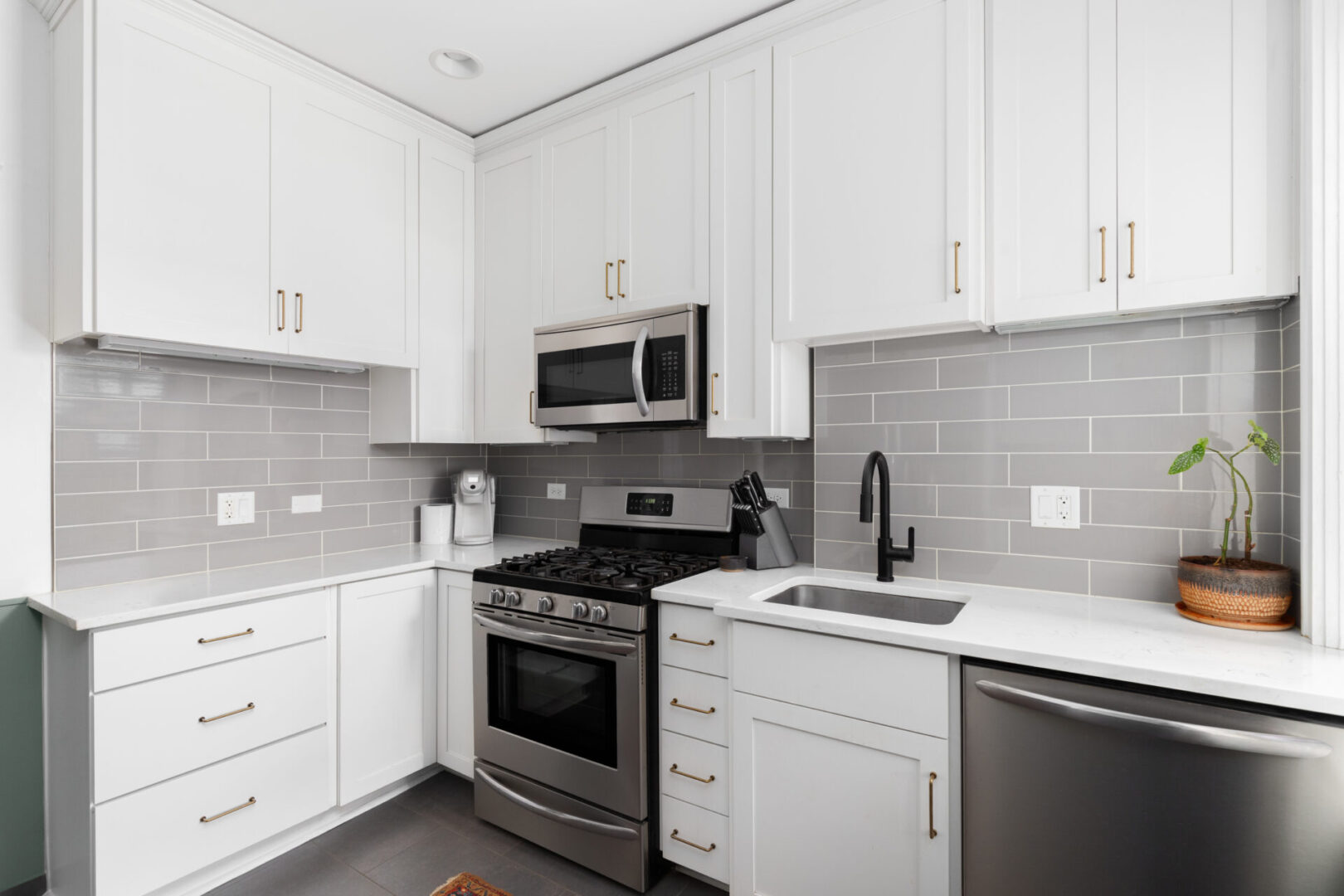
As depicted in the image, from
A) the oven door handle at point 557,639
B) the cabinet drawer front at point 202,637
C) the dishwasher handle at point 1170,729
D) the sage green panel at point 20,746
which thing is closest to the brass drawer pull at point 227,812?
the cabinet drawer front at point 202,637

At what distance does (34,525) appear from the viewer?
194cm

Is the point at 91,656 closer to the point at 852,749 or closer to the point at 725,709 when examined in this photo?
the point at 725,709

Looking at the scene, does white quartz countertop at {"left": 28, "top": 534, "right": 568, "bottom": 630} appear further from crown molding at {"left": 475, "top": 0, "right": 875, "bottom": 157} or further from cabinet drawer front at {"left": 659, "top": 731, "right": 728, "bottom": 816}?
crown molding at {"left": 475, "top": 0, "right": 875, "bottom": 157}

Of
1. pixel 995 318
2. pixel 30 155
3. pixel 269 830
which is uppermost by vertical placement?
pixel 30 155

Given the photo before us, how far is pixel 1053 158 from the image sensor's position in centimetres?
169

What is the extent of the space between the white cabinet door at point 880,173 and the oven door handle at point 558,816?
1580 millimetres

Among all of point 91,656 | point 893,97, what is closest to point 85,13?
point 91,656

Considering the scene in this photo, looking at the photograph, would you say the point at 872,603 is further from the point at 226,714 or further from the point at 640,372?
the point at 226,714

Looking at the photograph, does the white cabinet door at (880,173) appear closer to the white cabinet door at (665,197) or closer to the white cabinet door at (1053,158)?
the white cabinet door at (1053,158)

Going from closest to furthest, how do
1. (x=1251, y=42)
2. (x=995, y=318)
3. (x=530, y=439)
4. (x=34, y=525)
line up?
1. (x=1251, y=42)
2. (x=995, y=318)
3. (x=34, y=525)
4. (x=530, y=439)

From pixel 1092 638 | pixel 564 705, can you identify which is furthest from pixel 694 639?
pixel 1092 638

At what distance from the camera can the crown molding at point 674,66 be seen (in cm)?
202

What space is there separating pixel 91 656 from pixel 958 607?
2327 mm

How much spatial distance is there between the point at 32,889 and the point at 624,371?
239 centimetres
